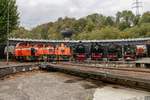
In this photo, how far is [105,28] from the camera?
10562 centimetres

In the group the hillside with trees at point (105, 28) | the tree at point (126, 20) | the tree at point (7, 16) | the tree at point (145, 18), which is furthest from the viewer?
the tree at point (126, 20)

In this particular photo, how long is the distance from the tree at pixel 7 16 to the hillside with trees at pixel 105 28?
56347mm

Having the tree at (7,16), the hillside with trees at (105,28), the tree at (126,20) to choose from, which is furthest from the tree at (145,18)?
the tree at (7,16)

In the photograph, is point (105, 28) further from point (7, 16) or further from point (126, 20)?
point (7, 16)

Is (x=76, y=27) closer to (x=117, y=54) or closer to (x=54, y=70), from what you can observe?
(x=117, y=54)

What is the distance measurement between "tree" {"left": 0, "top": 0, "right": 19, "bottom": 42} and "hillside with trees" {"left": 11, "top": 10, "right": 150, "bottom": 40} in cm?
5635

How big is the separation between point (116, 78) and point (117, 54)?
2966 cm

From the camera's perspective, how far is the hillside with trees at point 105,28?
101 meters

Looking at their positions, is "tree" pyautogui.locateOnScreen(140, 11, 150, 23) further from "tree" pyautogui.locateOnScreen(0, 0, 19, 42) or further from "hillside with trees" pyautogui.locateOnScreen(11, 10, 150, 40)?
"tree" pyautogui.locateOnScreen(0, 0, 19, 42)

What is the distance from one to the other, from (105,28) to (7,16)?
70512mm

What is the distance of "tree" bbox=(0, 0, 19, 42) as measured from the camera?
36.9 metres

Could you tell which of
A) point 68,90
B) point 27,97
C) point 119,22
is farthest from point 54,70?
point 119,22

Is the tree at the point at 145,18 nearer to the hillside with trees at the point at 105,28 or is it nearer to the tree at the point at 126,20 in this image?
the hillside with trees at the point at 105,28

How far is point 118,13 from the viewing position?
141125 mm
